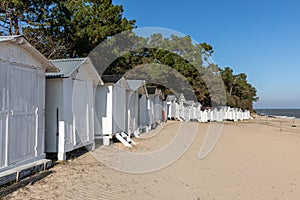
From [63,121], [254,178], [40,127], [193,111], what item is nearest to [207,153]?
[254,178]

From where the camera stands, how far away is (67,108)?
942 cm

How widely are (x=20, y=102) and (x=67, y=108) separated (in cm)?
234

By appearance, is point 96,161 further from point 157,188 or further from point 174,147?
point 174,147

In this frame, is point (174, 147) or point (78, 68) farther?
point (174, 147)

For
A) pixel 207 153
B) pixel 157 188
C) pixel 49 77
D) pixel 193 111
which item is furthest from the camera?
pixel 193 111

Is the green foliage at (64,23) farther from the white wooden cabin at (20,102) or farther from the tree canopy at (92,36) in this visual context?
the white wooden cabin at (20,102)

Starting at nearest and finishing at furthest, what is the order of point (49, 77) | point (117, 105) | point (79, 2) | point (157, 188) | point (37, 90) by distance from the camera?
point (157, 188), point (37, 90), point (49, 77), point (117, 105), point (79, 2)

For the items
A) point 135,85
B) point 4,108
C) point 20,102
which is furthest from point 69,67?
point 135,85

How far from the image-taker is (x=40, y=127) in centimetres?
812

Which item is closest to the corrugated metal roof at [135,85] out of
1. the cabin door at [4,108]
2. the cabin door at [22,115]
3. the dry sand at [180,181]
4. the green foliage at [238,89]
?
the dry sand at [180,181]

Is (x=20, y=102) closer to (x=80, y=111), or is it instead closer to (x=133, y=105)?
(x=80, y=111)

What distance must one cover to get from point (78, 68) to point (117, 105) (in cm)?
402

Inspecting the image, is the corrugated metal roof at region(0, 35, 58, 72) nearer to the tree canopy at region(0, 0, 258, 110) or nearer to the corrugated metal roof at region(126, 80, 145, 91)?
the corrugated metal roof at region(126, 80, 145, 91)

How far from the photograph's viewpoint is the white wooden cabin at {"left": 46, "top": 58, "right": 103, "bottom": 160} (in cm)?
921
